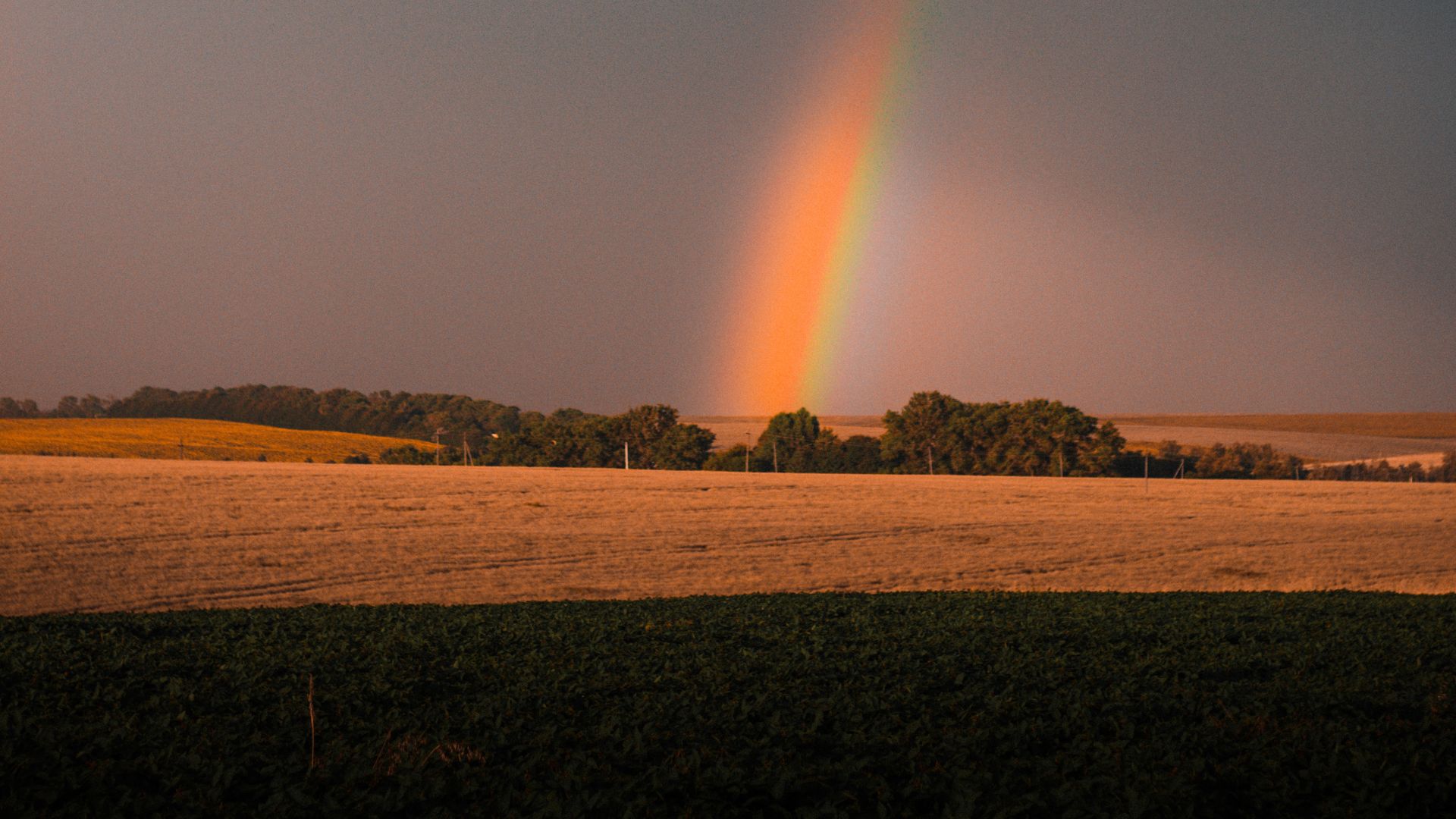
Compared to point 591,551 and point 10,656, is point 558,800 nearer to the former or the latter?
point 10,656

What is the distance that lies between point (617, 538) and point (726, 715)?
84.6ft

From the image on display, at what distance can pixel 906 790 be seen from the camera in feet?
18.0

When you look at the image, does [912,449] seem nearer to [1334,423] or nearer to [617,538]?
[617,538]

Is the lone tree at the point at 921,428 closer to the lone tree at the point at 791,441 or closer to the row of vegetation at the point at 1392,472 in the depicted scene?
the lone tree at the point at 791,441

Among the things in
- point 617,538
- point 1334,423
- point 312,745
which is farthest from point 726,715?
point 1334,423

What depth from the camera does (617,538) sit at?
107ft

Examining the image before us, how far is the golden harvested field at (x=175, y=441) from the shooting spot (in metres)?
62.6

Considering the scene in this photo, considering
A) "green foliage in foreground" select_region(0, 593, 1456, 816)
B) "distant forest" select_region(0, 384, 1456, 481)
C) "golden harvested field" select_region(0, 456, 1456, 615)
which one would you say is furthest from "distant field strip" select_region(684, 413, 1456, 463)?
"green foliage in foreground" select_region(0, 593, 1456, 816)

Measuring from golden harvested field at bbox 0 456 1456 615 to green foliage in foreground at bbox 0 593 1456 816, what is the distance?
12.2m

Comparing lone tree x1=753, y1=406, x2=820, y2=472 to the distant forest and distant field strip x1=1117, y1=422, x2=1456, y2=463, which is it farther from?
distant field strip x1=1117, y1=422, x2=1456, y2=463

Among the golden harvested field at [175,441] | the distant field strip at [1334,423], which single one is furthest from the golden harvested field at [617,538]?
the distant field strip at [1334,423]

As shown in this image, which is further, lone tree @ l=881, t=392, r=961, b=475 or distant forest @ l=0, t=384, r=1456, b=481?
lone tree @ l=881, t=392, r=961, b=475

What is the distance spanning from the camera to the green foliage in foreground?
544cm

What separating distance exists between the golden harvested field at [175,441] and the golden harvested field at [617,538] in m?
14.4
